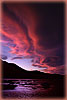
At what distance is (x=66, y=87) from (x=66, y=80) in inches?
8.6

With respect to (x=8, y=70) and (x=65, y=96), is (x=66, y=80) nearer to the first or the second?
(x=65, y=96)

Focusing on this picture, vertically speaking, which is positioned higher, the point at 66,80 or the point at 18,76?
the point at 66,80

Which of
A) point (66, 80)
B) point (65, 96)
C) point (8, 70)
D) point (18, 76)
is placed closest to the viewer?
point (65, 96)

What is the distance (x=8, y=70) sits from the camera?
30578 millimetres

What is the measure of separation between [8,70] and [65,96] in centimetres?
2802

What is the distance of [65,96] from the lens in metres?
3.56

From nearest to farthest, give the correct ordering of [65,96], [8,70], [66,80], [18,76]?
[65,96] → [66,80] → [8,70] → [18,76]

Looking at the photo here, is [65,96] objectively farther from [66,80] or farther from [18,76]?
[18,76]

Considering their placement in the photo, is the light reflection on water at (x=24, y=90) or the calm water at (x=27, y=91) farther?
the light reflection on water at (x=24, y=90)

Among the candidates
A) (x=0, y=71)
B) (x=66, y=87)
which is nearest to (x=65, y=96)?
(x=66, y=87)

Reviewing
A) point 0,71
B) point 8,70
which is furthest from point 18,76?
point 0,71

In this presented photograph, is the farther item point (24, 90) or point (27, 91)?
point (24, 90)

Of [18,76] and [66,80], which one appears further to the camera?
[18,76]

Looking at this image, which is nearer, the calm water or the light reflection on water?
the calm water
